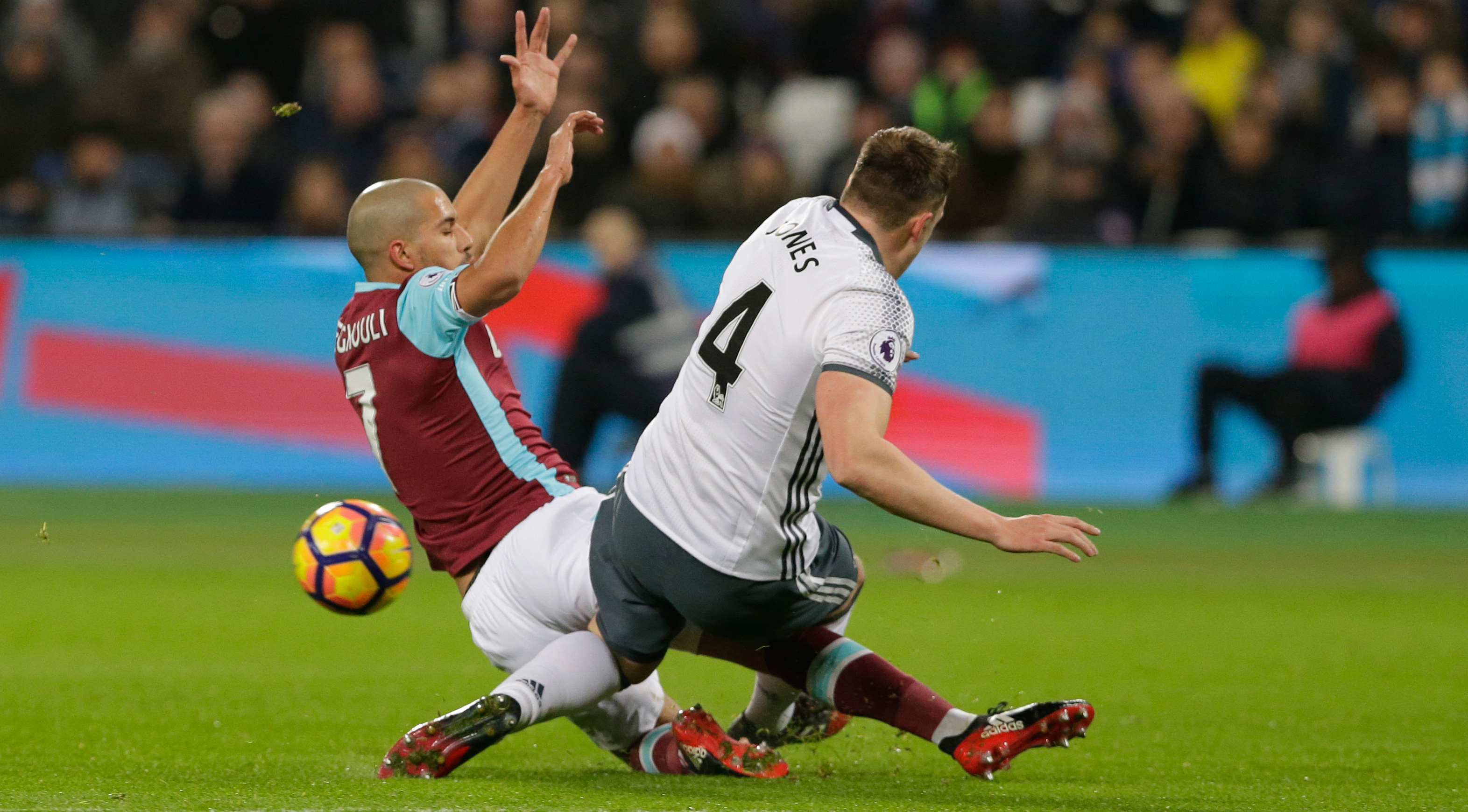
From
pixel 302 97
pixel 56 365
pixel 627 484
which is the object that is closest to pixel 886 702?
pixel 627 484

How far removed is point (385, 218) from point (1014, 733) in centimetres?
239

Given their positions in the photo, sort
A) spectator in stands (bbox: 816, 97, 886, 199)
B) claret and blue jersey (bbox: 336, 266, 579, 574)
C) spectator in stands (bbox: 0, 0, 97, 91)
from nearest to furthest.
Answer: claret and blue jersey (bbox: 336, 266, 579, 574) → spectator in stands (bbox: 816, 97, 886, 199) → spectator in stands (bbox: 0, 0, 97, 91)

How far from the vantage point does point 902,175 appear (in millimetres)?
4883

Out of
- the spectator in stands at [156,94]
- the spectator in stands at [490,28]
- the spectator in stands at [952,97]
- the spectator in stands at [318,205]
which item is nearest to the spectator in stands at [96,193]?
the spectator in stands at [156,94]

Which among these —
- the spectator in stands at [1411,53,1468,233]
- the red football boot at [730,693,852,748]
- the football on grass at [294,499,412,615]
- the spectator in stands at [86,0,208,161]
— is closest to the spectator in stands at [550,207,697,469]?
the spectator in stands at [86,0,208,161]

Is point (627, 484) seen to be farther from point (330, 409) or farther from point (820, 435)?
point (330, 409)

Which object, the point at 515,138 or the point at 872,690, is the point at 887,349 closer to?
the point at 872,690

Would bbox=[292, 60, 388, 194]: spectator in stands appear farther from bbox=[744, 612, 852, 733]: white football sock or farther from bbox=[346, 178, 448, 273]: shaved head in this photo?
bbox=[744, 612, 852, 733]: white football sock

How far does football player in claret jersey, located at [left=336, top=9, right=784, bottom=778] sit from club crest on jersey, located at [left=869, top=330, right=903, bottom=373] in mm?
1061

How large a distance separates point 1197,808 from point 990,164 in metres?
10.8

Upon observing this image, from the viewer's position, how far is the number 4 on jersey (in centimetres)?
491

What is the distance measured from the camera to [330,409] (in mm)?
14078

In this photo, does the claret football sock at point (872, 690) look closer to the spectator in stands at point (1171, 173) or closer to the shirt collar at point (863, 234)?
the shirt collar at point (863, 234)

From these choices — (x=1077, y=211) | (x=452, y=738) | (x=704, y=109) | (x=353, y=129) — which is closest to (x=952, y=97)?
(x=1077, y=211)
